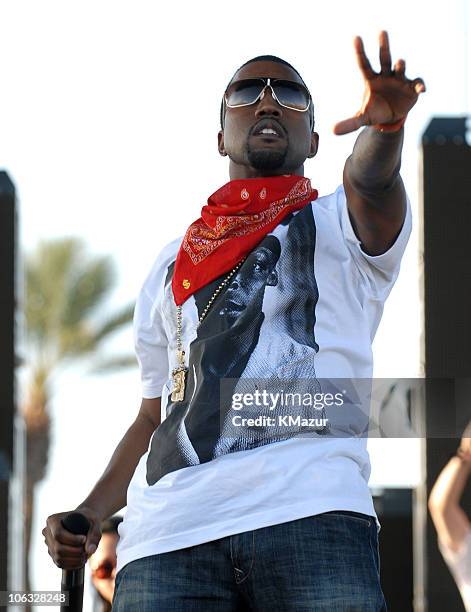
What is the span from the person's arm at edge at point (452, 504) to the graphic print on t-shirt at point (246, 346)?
232 centimetres

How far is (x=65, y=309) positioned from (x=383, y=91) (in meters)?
14.1

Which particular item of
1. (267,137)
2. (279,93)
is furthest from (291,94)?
(267,137)

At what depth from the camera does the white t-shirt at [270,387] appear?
283 cm

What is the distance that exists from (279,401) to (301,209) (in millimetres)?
478

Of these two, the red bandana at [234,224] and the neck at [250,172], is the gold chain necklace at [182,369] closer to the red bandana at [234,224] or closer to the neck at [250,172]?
the red bandana at [234,224]

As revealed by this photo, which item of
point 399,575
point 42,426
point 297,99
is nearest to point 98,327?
point 42,426

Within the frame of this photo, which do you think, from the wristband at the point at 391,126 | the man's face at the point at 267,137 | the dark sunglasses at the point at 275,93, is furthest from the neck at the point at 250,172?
the wristband at the point at 391,126

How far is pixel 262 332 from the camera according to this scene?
2.92m

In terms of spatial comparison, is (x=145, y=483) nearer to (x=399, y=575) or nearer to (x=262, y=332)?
(x=262, y=332)

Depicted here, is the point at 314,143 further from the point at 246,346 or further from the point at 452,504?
the point at 452,504

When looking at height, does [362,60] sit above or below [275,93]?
below

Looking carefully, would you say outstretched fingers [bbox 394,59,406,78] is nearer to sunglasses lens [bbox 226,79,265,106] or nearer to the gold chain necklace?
the gold chain necklace

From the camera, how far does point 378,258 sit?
300 cm

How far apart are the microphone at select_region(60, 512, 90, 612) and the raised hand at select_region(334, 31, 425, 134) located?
1.01 metres
